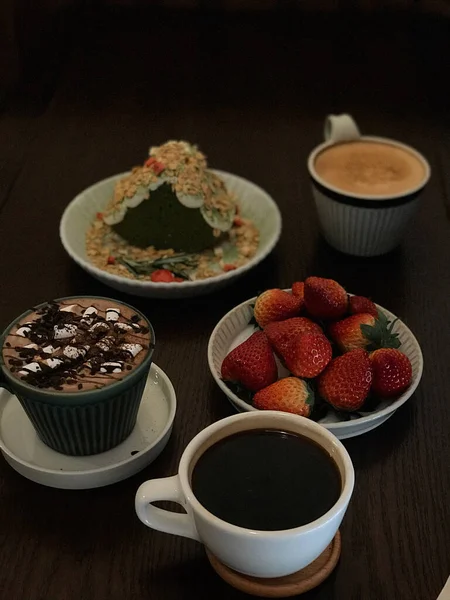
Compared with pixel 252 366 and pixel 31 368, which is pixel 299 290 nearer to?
pixel 252 366

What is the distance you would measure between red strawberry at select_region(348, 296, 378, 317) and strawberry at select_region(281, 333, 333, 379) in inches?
3.7

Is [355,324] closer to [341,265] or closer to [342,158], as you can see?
[341,265]

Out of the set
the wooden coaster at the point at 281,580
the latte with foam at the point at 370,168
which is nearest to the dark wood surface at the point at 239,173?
the wooden coaster at the point at 281,580

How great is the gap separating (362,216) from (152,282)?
1.16ft

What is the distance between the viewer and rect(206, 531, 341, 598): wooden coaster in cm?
65

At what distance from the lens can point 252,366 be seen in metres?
0.83

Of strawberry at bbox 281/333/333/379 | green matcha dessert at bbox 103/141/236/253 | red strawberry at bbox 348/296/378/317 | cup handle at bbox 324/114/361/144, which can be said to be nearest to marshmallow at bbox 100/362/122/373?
strawberry at bbox 281/333/333/379

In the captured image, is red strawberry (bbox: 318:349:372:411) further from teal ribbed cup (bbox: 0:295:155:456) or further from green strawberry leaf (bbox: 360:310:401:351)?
teal ribbed cup (bbox: 0:295:155:456)

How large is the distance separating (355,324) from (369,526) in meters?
0.25

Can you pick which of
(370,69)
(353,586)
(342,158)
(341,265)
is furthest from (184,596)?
(370,69)

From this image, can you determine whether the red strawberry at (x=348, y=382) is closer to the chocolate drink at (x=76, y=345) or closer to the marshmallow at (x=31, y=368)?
the chocolate drink at (x=76, y=345)

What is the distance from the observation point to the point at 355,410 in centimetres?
81

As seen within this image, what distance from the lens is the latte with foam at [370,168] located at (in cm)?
116

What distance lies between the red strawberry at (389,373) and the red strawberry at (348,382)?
19 mm
